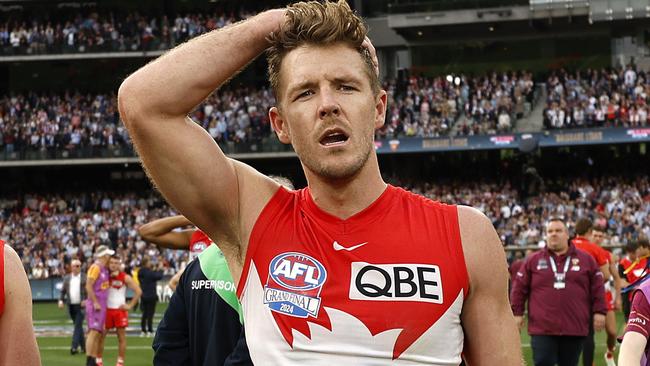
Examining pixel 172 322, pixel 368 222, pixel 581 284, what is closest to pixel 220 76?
pixel 368 222

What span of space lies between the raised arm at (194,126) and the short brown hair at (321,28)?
0.12ft

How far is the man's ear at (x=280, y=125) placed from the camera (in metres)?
2.90

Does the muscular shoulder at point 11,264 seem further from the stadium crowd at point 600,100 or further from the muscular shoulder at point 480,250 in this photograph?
the stadium crowd at point 600,100

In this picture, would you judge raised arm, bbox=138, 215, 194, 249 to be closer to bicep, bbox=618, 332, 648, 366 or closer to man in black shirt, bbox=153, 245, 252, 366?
man in black shirt, bbox=153, 245, 252, 366

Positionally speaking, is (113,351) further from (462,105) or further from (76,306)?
(462,105)

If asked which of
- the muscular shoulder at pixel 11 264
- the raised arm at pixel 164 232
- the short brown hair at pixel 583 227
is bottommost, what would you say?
the short brown hair at pixel 583 227

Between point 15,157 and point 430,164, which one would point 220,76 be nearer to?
point 430,164

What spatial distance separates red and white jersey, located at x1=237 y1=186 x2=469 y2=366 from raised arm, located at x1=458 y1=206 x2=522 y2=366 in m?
0.03

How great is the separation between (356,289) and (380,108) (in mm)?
541

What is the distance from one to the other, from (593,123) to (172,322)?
3762 centimetres

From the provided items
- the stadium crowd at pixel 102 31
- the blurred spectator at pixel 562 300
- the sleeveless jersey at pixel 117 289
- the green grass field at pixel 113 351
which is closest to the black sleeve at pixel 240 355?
the blurred spectator at pixel 562 300

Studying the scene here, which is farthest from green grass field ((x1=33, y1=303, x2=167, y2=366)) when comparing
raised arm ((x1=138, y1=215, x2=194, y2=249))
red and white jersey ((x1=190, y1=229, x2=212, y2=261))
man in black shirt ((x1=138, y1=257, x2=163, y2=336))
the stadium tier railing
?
the stadium tier railing

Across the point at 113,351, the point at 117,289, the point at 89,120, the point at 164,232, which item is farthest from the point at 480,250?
the point at 89,120

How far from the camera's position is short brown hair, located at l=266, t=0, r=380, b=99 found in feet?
9.19
